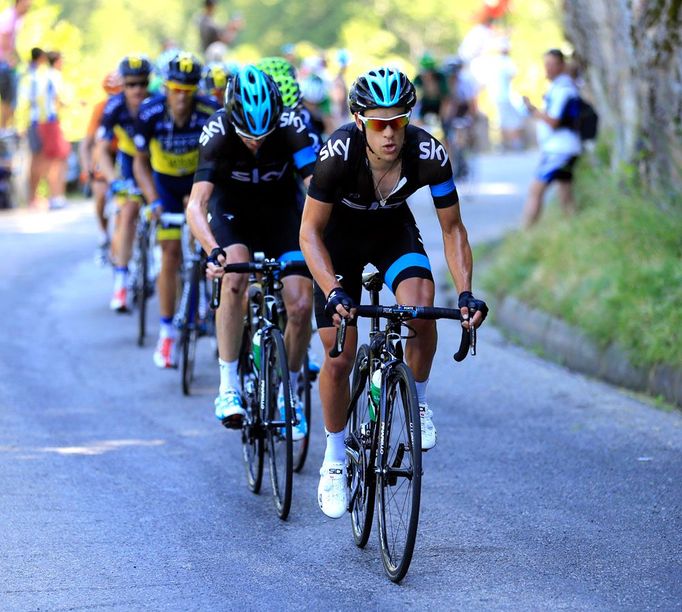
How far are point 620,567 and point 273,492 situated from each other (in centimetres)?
207

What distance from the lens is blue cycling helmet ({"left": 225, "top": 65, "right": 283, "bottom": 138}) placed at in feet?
24.2

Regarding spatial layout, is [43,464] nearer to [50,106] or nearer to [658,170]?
[658,170]

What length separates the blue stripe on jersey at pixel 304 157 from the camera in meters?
7.87

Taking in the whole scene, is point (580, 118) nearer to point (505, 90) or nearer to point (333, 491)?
point (333, 491)

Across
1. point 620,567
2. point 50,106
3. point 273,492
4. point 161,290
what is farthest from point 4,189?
point 620,567

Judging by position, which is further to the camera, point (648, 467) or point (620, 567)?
point (648, 467)

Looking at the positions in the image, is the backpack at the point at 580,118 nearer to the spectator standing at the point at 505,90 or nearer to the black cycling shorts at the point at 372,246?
the black cycling shorts at the point at 372,246

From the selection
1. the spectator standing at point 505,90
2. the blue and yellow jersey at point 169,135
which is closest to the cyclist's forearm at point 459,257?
the blue and yellow jersey at point 169,135

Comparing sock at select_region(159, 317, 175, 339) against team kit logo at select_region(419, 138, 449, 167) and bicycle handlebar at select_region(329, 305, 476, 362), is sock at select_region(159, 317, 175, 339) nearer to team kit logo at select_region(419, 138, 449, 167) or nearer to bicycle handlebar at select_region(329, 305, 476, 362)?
team kit logo at select_region(419, 138, 449, 167)

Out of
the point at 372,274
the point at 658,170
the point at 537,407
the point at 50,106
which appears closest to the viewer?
the point at 372,274

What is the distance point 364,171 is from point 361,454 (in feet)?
4.09

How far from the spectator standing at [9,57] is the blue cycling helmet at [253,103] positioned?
15829 mm

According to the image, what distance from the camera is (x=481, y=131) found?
3744 cm

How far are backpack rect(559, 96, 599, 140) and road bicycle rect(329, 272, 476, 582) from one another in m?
8.57
